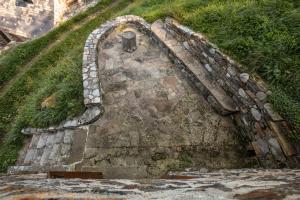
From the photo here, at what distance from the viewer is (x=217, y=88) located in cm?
727

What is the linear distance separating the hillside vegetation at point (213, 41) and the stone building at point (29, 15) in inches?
170

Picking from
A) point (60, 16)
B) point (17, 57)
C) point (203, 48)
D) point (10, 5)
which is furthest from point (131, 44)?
point (10, 5)

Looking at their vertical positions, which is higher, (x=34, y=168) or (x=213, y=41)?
(x=213, y=41)

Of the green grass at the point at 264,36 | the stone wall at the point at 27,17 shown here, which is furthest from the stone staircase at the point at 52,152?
the stone wall at the point at 27,17

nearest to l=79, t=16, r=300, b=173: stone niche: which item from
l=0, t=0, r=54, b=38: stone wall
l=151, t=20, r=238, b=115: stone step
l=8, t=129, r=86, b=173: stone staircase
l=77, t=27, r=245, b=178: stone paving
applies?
l=151, t=20, r=238, b=115: stone step

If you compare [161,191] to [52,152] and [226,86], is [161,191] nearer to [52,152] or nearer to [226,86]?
[226,86]

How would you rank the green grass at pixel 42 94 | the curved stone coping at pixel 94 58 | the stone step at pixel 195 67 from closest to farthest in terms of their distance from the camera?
the stone step at pixel 195 67 < the curved stone coping at pixel 94 58 < the green grass at pixel 42 94

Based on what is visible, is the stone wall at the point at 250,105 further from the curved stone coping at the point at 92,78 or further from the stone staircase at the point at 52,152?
the stone staircase at the point at 52,152

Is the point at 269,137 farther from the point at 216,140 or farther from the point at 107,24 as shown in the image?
the point at 107,24

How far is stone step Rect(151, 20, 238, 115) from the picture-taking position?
276 inches

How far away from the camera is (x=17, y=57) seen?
39.3ft

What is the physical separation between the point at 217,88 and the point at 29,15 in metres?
12.8

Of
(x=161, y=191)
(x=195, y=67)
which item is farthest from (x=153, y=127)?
(x=161, y=191)

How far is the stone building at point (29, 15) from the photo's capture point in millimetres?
16250
